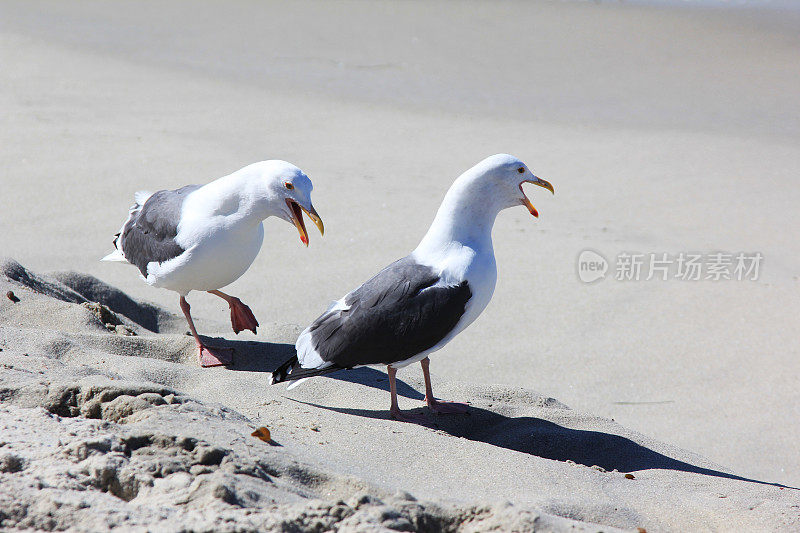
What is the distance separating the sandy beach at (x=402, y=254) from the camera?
256 cm

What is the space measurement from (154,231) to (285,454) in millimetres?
2176

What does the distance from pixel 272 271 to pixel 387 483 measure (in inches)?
139

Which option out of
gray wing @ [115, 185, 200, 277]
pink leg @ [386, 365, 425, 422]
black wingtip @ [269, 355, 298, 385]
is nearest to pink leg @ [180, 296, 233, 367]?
gray wing @ [115, 185, 200, 277]

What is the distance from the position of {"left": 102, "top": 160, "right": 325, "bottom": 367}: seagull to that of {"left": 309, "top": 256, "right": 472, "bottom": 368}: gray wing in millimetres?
461

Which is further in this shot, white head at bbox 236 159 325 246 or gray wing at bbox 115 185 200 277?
gray wing at bbox 115 185 200 277

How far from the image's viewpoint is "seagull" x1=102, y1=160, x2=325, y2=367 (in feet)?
13.1

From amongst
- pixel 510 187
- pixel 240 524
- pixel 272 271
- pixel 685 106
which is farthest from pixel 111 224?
pixel 685 106

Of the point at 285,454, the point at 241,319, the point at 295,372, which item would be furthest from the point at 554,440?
the point at 241,319

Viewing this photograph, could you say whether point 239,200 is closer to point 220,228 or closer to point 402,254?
point 220,228

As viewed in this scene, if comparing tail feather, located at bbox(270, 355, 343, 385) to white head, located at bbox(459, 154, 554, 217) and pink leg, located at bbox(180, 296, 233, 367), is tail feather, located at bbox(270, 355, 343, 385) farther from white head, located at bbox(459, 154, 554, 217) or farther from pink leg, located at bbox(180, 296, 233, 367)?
white head, located at bbox(459, 154, 554, 217)

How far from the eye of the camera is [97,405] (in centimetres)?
276

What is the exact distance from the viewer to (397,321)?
3.61 meters

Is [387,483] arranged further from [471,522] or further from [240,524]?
[240,524]

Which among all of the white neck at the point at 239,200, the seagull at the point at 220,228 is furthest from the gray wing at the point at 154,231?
the white neck at the point at 239,200
